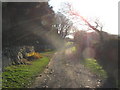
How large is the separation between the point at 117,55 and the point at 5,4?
12309 mm

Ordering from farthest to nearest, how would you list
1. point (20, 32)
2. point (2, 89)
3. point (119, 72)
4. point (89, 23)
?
point (89, 23), point (20, 32), point (119, 72), point (2, 89)

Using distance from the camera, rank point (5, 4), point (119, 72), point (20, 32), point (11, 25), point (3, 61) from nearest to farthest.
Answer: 1. point (119, 72)
2. point (3, 61)
3. point (5, 4)
4. point (11, 25)
5. point (20, 32)

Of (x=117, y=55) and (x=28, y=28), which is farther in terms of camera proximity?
(x=28, y=28)

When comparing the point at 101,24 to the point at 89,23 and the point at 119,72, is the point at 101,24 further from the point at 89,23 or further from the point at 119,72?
the point at 119,72

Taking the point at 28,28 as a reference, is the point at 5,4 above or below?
above

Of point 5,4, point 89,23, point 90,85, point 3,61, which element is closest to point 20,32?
point 5,4

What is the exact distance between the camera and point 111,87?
764 cm

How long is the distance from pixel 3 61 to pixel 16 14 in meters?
7.37

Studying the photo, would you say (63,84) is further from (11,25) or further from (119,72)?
(11,25)

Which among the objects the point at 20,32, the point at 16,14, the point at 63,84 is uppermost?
the point at 16,14

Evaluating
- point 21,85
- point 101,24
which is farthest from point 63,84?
point 101,24

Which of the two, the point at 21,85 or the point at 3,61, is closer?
the point at 21,85

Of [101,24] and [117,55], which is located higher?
[101,24]

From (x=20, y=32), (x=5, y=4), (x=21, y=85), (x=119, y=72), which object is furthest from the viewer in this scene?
(x=20, y=32)
